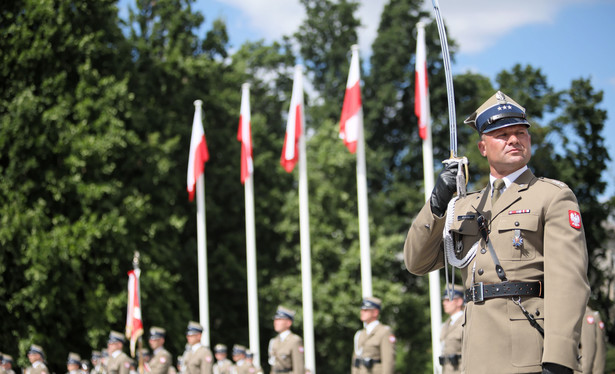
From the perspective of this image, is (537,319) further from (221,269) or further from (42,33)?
(221,269)

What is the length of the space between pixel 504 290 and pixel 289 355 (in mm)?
9362

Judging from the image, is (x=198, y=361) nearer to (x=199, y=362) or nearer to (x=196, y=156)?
(x=199, y=362)

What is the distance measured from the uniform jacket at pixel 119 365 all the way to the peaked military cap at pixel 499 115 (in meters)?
12.4

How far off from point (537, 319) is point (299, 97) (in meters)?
14.7

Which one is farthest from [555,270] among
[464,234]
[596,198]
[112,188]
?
[596,198]

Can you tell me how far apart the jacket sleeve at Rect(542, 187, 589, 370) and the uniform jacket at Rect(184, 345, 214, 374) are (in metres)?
11.5

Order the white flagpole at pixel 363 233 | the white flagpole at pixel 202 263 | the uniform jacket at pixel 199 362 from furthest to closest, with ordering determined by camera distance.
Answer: the white flagpole at pixel 202 263, the white flagpole at pixel 363 233, the uniform jacket at pixel 199 362

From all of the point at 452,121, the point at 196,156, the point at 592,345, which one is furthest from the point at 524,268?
the point at 196,156

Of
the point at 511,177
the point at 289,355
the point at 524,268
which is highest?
the point at 511,177

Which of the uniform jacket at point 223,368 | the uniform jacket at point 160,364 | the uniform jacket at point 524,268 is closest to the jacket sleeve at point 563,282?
the uniform jacket at point 524,268

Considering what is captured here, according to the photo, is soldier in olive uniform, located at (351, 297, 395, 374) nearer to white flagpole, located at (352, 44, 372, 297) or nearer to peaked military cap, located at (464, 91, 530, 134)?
white flagpole, located at (352, 44, 372, 297)

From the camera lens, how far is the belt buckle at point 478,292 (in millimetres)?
3697

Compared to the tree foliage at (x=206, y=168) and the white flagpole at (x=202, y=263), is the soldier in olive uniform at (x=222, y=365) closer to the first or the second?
the white flagpole at (x=202, y=263)

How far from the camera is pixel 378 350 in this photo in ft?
37.5
